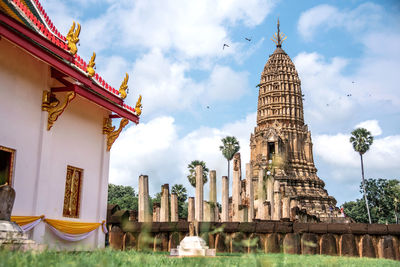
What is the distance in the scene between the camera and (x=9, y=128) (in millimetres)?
10234

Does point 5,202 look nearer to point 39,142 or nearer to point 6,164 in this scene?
point 6,164

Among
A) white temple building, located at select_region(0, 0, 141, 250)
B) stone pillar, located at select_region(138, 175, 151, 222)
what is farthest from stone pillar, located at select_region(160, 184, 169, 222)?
white temple building, located at select_region(0, 0, 141, 250)

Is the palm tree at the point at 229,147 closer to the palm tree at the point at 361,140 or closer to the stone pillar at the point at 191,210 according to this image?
the palm tree at the point at 361,140

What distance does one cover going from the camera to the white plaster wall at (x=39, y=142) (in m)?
10.3

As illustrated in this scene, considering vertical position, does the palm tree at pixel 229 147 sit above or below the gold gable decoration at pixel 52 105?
above

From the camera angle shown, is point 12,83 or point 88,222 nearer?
point 12,83

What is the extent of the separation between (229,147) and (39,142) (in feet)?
168

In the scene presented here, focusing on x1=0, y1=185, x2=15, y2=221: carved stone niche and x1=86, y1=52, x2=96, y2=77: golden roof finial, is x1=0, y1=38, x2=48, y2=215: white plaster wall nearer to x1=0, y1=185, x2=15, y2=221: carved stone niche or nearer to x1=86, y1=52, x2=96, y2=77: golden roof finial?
x1=86, y1=52, x2=96, y2=77: golden roof finial

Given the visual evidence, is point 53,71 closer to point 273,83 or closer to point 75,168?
point 75,168

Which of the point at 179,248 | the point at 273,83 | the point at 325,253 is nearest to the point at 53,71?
the point at 179,248

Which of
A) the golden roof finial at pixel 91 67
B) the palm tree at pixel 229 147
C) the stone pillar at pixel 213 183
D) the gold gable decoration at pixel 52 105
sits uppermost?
the palm tree at pixel 229 147

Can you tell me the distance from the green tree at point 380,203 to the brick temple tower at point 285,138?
1727 cm

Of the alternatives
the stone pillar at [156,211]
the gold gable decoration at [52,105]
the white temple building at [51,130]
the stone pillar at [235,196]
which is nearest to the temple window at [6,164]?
the white temple building at [51,130]

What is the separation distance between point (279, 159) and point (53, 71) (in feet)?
142
